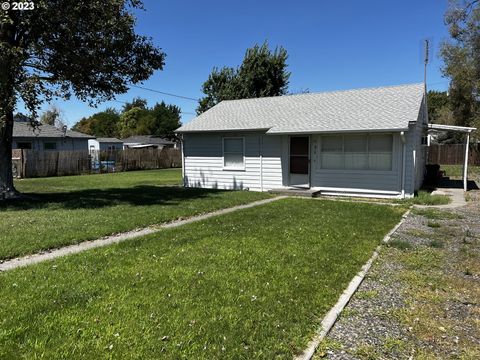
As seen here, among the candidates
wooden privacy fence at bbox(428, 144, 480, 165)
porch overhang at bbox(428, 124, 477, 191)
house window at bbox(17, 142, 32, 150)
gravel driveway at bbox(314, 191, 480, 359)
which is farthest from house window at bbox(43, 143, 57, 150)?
gravel driveway at bbox(314, 191, 480, 359)

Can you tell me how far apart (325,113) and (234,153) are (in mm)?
4171

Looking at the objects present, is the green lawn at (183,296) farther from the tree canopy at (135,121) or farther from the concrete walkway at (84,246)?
the tree canopy at (135,121)

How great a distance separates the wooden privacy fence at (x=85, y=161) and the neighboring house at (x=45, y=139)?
514cm

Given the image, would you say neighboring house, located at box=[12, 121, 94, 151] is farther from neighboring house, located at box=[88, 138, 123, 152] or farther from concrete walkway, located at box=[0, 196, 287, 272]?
concrete walkway, located at box=[0, 196, 287, 272]

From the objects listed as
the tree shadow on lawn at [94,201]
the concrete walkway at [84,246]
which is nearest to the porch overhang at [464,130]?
the tree shadow on lawn at [94,201]

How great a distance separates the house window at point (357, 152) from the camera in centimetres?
1341

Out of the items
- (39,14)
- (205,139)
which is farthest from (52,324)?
(205,139)

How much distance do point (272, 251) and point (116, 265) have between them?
244 cm

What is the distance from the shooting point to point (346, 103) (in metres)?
Answer: 16.0

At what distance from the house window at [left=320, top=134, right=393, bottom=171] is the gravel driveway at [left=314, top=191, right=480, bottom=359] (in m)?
6.43

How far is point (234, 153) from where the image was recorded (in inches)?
643

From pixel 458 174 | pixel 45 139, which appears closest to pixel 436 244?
pixel 458 174

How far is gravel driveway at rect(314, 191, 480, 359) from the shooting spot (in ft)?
11.2

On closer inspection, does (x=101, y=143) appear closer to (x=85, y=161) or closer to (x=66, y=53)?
(x=85, y=161)
